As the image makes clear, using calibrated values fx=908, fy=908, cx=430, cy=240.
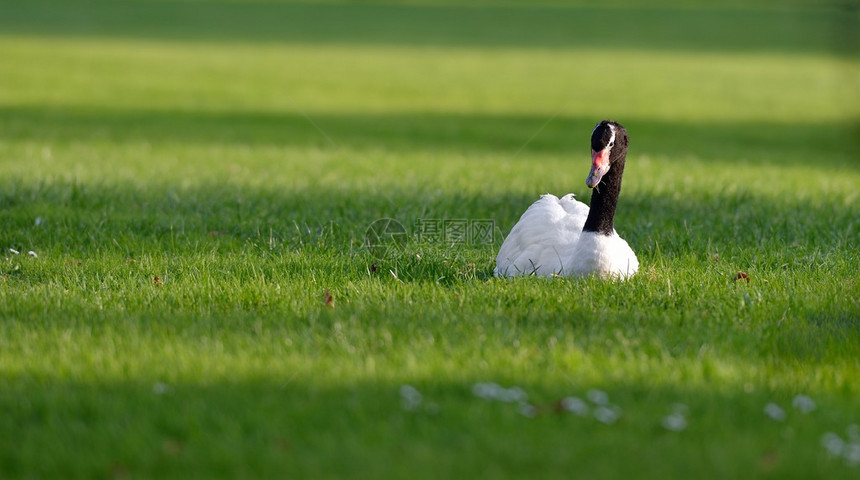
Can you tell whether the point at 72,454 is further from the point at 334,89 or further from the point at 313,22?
the point at 313,22

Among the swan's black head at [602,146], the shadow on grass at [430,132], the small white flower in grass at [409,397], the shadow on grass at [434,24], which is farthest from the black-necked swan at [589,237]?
the shadow on grass at [434,24]

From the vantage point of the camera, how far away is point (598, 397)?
4.62 metres

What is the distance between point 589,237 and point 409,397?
8.13 feet

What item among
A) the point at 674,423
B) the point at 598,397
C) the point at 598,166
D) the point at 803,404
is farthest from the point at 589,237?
the point at 674,423

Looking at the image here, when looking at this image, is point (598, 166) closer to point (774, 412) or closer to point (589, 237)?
point (589, 237)

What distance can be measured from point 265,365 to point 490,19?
5427 cm

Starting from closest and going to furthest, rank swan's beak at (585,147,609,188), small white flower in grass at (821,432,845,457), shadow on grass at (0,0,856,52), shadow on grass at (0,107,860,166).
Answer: small white flower in grass at (821,432,845,457)
swan's beak at (585,147,609,188)
shadow on grass at (0,107,860,166)
shadow on grass at (0,0,856,52)

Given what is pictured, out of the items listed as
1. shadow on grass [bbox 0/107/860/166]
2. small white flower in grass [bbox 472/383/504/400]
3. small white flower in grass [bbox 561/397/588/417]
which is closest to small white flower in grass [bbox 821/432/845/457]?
small white flower in grass [bbox 561/397/588/417]

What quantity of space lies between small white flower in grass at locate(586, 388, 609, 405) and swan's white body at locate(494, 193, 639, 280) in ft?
6.45

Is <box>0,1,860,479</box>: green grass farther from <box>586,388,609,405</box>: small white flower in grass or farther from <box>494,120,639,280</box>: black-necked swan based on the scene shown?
<box>494,120,639,280</box>: black-necked swan

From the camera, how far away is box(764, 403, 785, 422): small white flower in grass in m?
4.50

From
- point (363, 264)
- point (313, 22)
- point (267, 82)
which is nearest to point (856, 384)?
point (363, 264)

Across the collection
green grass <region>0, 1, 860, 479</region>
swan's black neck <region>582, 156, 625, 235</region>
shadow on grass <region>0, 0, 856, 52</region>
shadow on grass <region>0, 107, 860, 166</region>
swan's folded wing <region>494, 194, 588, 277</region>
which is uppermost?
shadow on grass <region>0, 0, 856, 52</region>

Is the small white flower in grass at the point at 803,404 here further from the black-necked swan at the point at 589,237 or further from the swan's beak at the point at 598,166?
the swan's beak at the point at 598,166
